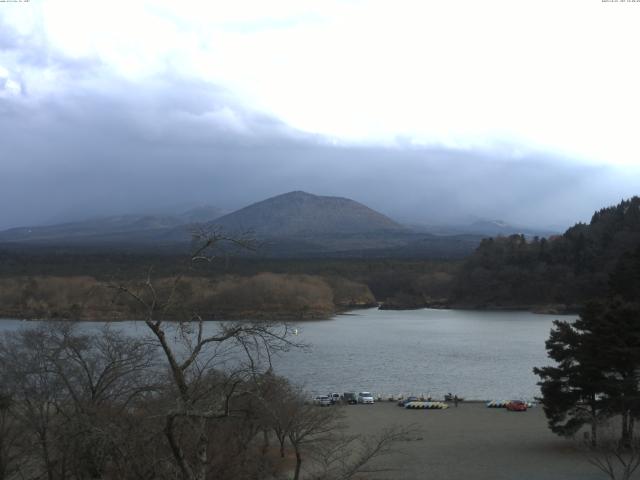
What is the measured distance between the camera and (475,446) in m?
18.4

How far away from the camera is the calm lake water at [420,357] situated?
29297mm

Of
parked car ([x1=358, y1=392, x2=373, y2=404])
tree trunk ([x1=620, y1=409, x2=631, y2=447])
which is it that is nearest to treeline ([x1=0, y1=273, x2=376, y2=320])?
parked car ([x1=358, y1=392, x2=373, y2=404])

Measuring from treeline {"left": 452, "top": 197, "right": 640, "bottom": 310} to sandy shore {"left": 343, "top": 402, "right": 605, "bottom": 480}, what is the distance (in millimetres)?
47164

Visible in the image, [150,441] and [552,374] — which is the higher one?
[150,441]

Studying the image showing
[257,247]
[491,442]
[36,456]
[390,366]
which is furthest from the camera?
[390,366]

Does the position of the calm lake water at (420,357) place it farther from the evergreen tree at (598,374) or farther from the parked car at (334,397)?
the evergreen tree at (598,374)

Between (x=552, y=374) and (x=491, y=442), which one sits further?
(x=491, y=442)

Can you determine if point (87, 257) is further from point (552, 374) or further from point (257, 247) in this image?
point (257, 247)

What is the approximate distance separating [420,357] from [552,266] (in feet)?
134

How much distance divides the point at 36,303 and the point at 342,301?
30.4 meters

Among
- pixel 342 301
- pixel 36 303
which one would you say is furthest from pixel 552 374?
pixel 342 301

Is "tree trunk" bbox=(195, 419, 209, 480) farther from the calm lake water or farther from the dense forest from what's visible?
the dense forest

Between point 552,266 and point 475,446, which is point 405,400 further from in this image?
point 552,266

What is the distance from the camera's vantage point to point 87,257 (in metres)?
90.8
